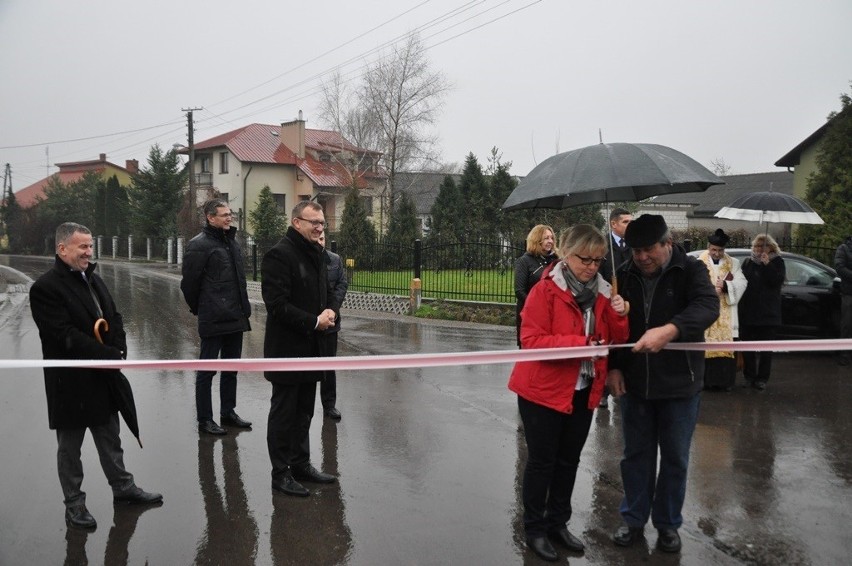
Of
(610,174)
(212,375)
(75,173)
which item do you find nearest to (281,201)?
(75,173)

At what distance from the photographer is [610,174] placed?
4617 millimetres

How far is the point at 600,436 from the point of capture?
6691 millimetres

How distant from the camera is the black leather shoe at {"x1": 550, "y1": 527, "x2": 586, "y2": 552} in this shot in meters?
4.29

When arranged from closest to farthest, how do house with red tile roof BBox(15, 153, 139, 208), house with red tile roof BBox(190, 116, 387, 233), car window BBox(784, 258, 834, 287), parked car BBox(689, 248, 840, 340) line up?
parked car BBox(689, 248, 840, 340)
car window BBox(784, 258, 834, 287)
house with red tile roof BBox(190, 116, 387, 233)
house with red tile roof BBox(15, 153, 139, 208)

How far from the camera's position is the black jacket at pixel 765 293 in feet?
29.0

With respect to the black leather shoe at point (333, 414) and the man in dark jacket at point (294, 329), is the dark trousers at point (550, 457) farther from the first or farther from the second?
the black leather shoe at point (333, 414)

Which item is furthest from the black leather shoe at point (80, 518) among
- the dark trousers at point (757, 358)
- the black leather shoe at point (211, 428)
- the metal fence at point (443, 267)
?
the metal fence at point (443, 267)

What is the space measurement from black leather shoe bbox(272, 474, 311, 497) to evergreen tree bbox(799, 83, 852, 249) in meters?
14.7

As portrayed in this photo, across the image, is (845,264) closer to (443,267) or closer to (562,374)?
(562,374)

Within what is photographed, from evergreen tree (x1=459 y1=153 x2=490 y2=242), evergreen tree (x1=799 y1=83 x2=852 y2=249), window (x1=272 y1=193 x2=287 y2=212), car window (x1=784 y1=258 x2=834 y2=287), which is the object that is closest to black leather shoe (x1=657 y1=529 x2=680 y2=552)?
car window (x1=784 y1=258 x2=834 y2=287)

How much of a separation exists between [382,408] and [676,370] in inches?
159

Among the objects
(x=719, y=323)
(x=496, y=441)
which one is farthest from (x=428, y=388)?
(x=719, y=323)

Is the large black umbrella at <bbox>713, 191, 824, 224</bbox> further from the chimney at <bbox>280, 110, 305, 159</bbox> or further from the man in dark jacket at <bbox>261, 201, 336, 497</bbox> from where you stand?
the chimney at <bbox>280, 110, 305, 159</bbox>

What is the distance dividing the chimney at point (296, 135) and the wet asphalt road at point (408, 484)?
148 feet
